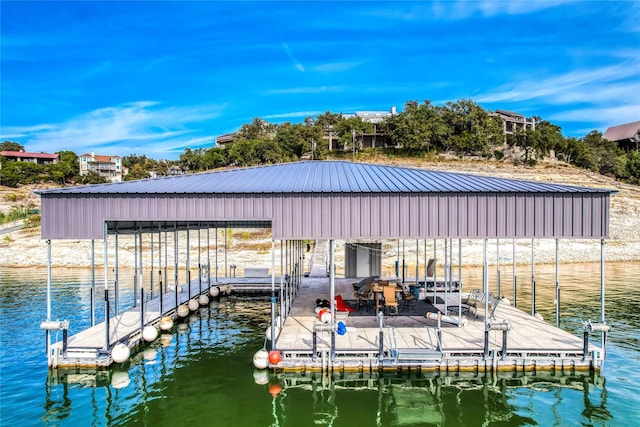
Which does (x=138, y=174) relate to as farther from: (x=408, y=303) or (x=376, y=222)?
(x=376, y=222)

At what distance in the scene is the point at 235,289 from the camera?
90.9 ft

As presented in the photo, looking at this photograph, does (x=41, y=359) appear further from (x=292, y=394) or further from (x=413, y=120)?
(x=413, y=120)

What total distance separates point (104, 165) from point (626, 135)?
132240 millimetres

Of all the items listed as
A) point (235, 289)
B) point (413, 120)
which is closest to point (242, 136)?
point (413, 120)

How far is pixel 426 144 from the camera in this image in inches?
3241

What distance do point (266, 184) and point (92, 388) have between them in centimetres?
769

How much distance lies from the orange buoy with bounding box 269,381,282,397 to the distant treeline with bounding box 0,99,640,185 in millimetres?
68485

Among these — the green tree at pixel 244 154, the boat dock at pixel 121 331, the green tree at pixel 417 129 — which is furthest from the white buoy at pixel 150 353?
the green tree at pixel 417 129

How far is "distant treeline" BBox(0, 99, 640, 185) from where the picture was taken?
81688 mm

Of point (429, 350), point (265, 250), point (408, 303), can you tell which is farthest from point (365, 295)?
point (265, 250)

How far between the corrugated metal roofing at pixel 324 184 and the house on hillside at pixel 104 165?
118002 mm

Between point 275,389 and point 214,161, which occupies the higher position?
point 214,161

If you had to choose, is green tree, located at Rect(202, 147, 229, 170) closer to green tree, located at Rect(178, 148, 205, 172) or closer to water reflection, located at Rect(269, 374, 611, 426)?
green tree, located at Rect(178, 148, 205, 172)

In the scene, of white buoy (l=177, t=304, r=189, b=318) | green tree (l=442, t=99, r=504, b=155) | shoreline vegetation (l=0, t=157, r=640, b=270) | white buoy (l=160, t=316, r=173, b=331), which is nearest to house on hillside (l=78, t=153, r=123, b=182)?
shoreline vegetation (l=0, t=157, r=640, b=270)
